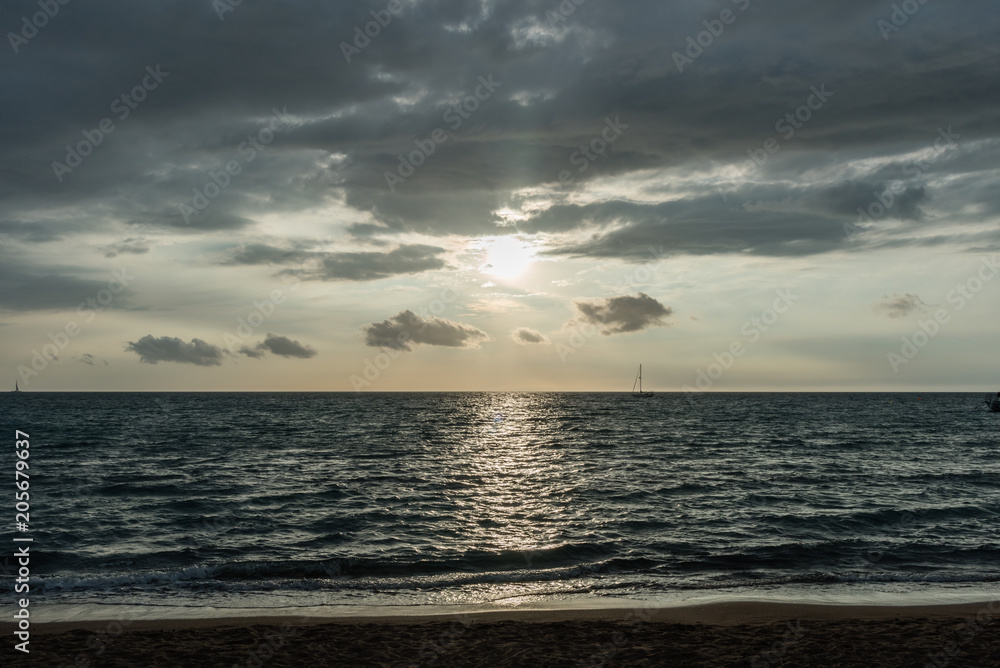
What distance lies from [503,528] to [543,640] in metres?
12.7

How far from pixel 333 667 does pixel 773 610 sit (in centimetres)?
1028

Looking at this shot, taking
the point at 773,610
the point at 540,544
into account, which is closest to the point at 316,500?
the point at 540,544

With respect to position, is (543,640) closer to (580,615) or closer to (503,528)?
(580,615)

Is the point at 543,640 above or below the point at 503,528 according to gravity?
above

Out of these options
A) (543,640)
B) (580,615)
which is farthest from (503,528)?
(543,640)

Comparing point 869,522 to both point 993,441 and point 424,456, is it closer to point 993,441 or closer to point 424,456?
point 424,456

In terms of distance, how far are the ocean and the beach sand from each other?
6.50ft

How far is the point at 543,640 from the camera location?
513 inches

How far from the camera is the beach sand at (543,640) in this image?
11852 millimetres

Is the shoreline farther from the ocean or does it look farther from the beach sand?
the ocean

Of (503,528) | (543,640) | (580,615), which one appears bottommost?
(503,528)

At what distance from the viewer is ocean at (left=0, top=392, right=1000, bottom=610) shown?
59.2 ft

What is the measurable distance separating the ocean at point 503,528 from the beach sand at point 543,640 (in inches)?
78.0

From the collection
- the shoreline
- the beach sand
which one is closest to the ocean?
the shoreline
